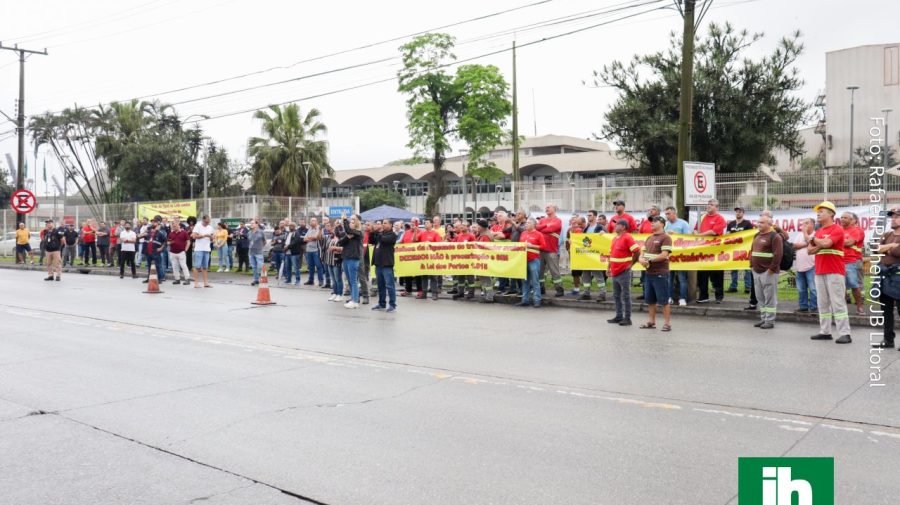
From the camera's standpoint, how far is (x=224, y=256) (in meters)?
27.5

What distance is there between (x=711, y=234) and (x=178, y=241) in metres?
14.1

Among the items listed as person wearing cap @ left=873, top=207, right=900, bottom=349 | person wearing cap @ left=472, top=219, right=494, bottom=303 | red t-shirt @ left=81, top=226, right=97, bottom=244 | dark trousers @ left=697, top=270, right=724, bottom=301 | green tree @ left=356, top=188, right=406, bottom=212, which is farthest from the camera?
green tree @ left=356, top=188, right=406, bottom=212

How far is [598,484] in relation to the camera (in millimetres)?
4629

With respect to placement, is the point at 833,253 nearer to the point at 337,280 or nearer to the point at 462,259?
the point at 462,259

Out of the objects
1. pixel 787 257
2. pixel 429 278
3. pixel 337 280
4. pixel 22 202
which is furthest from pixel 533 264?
pixel 22 202

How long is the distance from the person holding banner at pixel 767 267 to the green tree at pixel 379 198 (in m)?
56.9

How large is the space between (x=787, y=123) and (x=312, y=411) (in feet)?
100

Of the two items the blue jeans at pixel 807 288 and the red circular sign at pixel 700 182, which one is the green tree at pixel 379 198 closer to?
the red circular sign at pixel 700 182

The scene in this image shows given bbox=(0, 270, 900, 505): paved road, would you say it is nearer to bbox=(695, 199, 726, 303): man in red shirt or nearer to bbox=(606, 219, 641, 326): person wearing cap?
bbox=(606, 219, 641, 326): person wearing cap

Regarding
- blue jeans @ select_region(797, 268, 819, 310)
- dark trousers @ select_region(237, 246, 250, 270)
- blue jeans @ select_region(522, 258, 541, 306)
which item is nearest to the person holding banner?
blue jeans @ select_region(797, 268, 819, 310)

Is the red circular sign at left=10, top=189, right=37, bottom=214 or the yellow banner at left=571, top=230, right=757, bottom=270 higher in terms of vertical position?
the red circular sign at left=10, top=189, right=37, bottom=214

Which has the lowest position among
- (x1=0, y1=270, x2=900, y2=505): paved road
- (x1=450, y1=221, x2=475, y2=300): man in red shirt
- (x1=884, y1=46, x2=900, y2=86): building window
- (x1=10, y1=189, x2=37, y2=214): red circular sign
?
(x1=0, y1=270, x2=900, y2=505): paved road

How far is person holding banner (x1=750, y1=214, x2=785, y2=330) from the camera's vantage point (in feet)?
38.8

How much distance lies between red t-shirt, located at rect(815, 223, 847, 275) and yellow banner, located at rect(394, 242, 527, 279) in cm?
674
